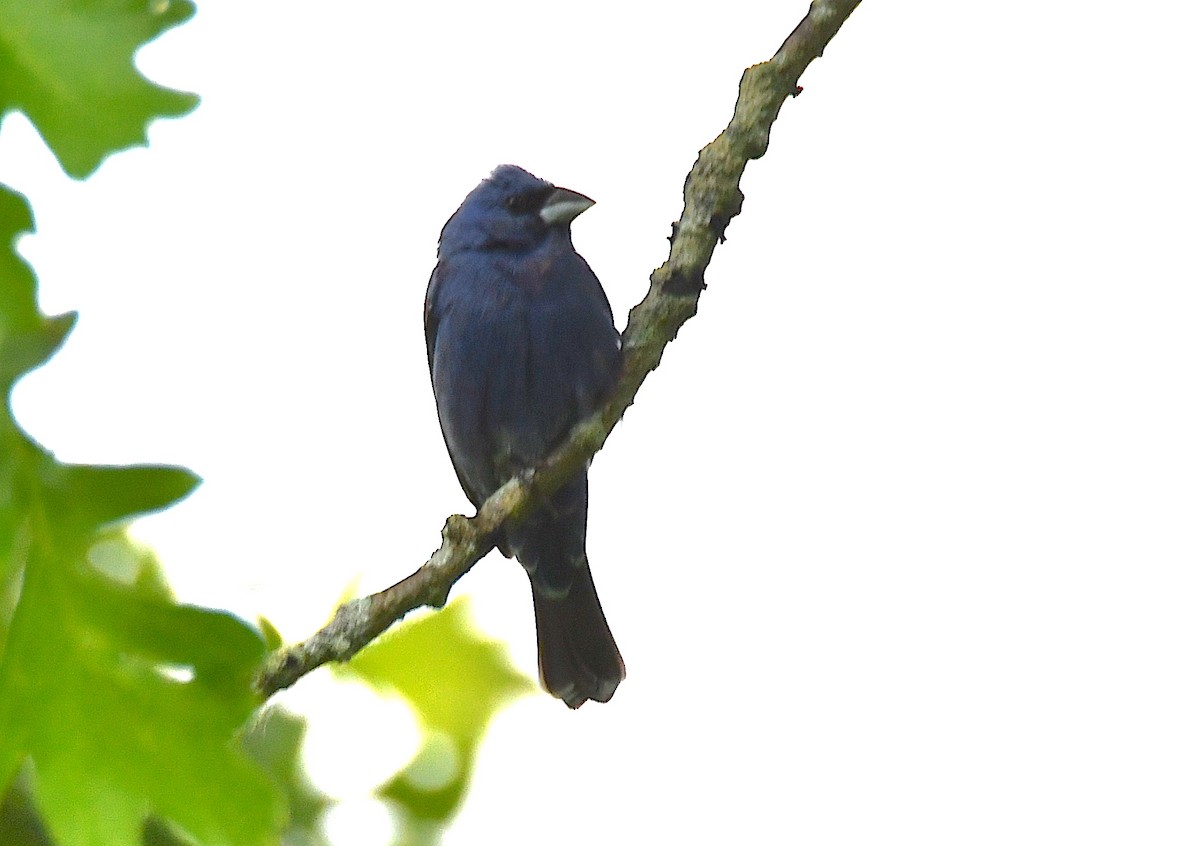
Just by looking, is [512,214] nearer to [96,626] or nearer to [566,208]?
[566,208]

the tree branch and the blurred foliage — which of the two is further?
the tree branch

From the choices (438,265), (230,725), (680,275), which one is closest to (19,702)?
(230,725)

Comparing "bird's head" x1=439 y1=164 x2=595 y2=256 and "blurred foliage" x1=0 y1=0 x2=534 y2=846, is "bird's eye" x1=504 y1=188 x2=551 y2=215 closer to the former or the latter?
"bird's head" x1=439 y1=164 x2=595 y2=256

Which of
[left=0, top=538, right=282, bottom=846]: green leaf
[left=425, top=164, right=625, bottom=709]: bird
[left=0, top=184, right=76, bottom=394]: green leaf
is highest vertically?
[left=425, top=164, right=625, bottom=709]: bird

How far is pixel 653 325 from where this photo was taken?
13.2 feet

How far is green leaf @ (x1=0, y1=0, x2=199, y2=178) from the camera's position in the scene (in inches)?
71.5

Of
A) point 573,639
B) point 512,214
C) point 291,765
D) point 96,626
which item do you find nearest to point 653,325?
point 291,765

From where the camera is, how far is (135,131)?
5.97 feet

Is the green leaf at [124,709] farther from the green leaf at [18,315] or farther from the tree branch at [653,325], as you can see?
the tree branch at [653,325]

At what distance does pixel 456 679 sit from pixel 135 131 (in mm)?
3954

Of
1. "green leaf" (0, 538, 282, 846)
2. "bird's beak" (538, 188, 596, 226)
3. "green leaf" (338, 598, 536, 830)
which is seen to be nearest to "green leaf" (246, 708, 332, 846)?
"green leaf" (338, 598, 536, 830)

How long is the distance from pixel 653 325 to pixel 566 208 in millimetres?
2641

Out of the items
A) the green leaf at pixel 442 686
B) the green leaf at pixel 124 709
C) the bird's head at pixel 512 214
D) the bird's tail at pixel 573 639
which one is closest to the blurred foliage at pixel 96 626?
the green leaf at pixel 124 709

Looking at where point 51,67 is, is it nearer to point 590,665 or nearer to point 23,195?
point 23,195
